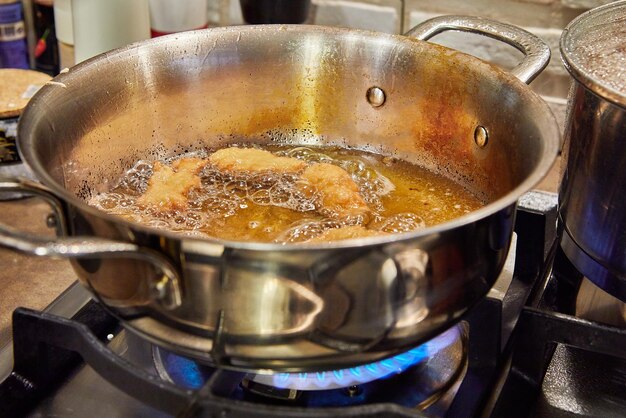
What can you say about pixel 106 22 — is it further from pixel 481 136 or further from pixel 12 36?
pixel 481 136

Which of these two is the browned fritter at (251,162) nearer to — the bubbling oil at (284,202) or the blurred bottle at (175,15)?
the bubbling oil at (284,202)

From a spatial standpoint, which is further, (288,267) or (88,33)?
(88,33)

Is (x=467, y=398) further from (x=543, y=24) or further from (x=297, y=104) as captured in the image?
(x=543, y=24)

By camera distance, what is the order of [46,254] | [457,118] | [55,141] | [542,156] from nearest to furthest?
[46,254], [542,156], [55,141], [457,118]

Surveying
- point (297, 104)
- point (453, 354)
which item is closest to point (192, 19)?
point (297, 104)

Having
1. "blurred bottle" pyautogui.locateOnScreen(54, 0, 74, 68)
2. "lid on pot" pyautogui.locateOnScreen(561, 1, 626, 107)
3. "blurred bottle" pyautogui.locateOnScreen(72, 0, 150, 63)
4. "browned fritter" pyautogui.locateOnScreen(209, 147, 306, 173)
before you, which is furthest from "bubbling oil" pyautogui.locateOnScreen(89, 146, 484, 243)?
"blurred bottle" pyautogui.locateOnScreen(54, 0, 74, 68)

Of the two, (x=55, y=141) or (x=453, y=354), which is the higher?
(x=55, y=141)

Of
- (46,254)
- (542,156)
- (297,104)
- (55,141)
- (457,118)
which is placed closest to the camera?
(46,254)

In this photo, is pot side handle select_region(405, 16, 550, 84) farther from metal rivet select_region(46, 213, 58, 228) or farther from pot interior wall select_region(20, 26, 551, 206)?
metal rivet select_region(46, 213, 58, 228)
